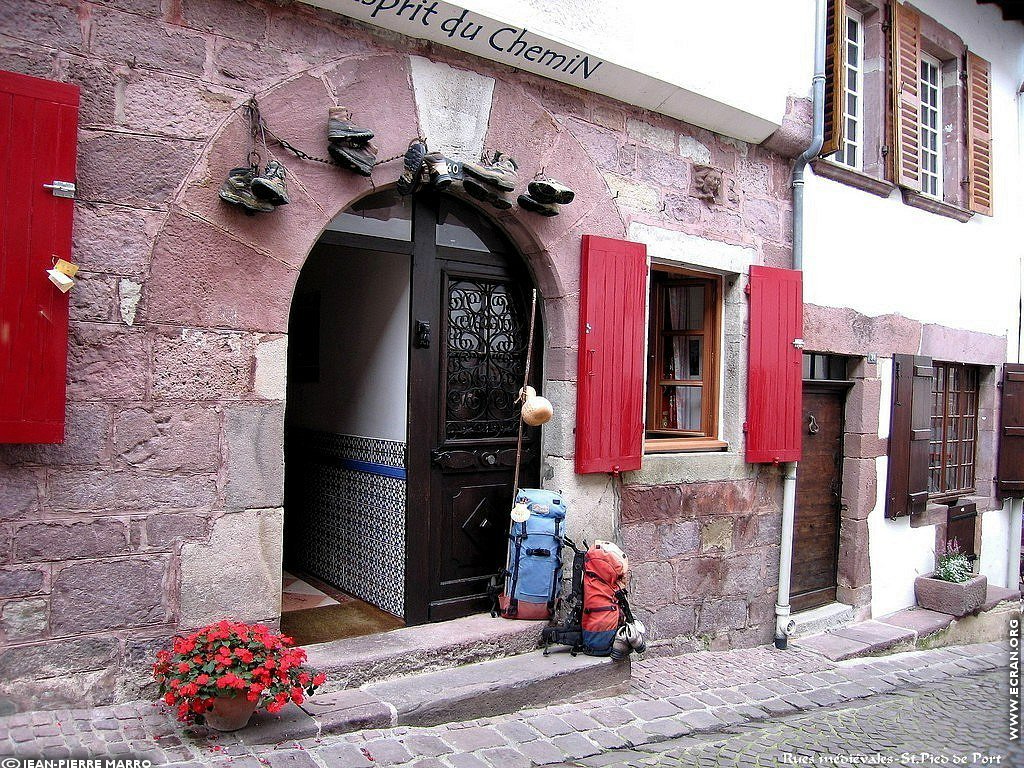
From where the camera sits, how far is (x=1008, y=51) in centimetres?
863

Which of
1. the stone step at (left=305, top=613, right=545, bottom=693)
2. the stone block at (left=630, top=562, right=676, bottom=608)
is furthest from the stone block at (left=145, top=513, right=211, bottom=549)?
the stone block at (left=630, top=562, right=676, bottom=608)

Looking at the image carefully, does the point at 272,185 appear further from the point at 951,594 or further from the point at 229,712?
the point at 951,594

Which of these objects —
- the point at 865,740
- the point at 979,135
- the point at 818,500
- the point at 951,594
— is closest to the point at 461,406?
the point at 865,740

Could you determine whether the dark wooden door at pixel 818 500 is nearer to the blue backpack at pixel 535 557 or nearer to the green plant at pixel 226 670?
the blue backpack at pixel 535 557

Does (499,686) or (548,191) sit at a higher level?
(548,191)

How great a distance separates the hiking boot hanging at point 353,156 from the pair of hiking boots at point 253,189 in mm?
327

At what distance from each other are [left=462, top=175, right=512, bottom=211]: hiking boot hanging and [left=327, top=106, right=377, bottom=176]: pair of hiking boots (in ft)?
2.02

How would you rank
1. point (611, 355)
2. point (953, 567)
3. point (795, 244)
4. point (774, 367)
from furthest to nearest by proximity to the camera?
point (953, 567), point (795, 244), point (774, 367), point (611, 355)

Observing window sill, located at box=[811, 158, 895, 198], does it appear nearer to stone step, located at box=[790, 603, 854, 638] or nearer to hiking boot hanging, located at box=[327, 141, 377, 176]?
stone step, located at box=[790, 603, 854, 638]

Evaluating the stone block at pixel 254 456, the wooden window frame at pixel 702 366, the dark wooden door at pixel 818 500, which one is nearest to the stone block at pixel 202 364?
the stone block at pixel 254 456

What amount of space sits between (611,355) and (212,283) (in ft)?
7.78

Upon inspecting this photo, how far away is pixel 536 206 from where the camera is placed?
15.4ft

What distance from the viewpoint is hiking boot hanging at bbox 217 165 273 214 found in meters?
3.62

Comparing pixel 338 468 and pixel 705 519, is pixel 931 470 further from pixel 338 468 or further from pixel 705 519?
pixel 338 468
